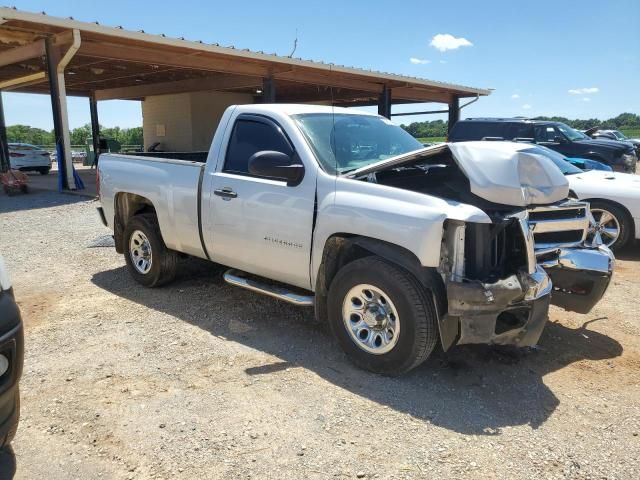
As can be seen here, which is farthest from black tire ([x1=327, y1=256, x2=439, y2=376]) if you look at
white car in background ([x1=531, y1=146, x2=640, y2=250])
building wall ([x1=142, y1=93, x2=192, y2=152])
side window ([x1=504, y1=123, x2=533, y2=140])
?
building wall ([x1=142, y1=93, x2=192, y2=152])

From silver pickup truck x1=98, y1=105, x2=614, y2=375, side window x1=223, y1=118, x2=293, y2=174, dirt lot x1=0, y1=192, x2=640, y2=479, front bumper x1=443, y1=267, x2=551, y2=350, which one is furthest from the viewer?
side window x1=223, y1=118, x2=293, y2=174

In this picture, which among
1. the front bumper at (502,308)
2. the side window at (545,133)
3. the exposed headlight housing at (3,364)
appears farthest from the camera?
the side window at (545,133)

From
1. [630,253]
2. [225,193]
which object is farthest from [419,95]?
[225,193]

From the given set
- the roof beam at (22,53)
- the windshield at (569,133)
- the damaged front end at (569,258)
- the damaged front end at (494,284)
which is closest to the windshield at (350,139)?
the damaged front end at (494,284)

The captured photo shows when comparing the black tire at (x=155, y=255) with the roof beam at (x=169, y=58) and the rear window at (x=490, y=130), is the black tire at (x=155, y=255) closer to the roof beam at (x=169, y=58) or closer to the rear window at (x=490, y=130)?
the roof beam at (x=169, y=58)

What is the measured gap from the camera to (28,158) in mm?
21484

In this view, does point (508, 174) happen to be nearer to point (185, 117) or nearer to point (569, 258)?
point (569, 258)

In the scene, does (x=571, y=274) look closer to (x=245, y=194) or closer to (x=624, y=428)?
(x=624, y=428)

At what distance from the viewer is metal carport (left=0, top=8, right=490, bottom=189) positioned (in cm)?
1247

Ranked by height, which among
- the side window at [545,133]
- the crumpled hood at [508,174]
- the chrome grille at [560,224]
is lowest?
the chrome grille at [560,224]

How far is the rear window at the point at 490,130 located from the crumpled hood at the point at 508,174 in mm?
10472

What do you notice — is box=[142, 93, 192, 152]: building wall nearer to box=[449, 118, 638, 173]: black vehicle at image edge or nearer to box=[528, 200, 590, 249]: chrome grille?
box=[449, 118, 638, 173]: black vehicle at image edge

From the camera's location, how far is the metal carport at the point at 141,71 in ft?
40.9

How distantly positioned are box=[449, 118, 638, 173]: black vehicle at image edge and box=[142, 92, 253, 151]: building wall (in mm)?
11075
